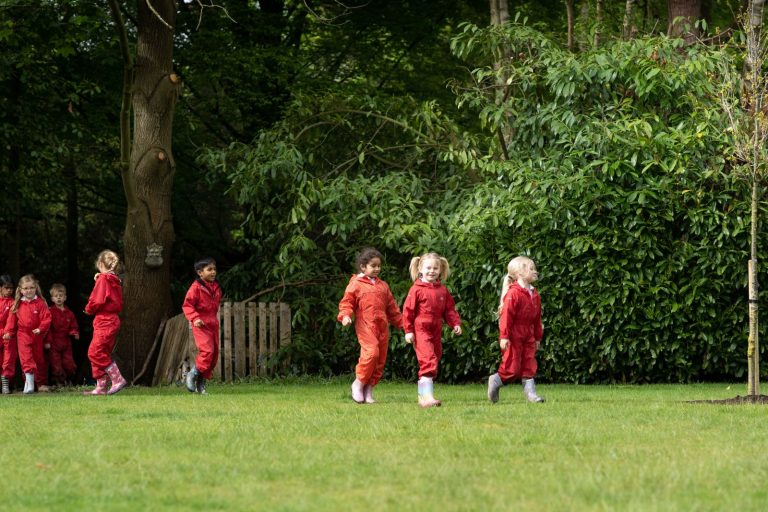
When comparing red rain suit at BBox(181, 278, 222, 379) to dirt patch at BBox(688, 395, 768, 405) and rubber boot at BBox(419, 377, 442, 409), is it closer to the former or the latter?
rubber boot at BBox(419, 377, 442, 409)

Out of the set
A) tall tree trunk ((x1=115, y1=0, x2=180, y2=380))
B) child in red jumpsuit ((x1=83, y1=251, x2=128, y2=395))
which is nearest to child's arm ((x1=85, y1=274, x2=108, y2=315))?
child in red jumpsuit ((x1=83, y1=251, x2=128, y2=395))

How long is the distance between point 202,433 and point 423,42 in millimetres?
18113

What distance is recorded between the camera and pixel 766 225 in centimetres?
1708

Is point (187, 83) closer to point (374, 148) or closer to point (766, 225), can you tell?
point (374, 148)

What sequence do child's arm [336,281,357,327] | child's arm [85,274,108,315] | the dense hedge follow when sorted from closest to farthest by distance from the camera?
child's arm [336,281,357,327], child's arm [85,274,108,315], the dense hedge

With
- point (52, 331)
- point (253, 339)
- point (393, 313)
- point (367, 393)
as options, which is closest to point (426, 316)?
point (393, 313)

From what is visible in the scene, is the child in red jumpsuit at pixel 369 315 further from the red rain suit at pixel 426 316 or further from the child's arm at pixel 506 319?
the child's arm at pixel 506 319

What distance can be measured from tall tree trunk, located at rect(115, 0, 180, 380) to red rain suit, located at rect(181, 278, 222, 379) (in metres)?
4.17

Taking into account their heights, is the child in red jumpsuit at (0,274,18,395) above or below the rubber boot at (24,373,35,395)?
above

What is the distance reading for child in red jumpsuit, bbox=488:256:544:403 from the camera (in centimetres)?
1265

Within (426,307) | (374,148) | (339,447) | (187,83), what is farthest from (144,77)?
(339,447)

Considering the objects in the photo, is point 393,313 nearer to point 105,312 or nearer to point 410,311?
point 410,311

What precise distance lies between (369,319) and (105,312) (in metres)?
4.19

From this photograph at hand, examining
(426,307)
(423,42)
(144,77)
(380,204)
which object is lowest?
(426,307)
